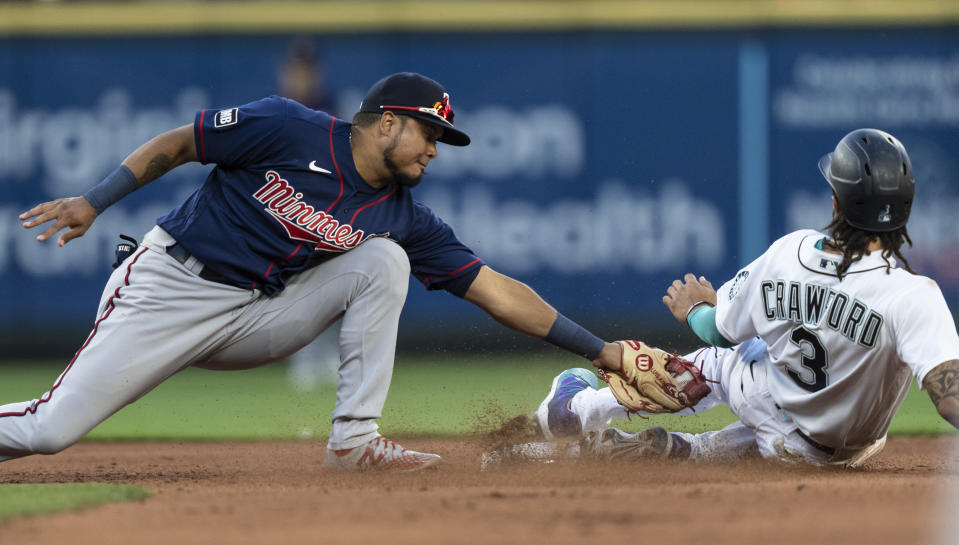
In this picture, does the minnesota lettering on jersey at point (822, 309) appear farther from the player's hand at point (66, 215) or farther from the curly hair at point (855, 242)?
the player's hand at point (66, 215)

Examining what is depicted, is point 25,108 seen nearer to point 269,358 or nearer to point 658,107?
point 658,107

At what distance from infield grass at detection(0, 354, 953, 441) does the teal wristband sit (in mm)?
1796

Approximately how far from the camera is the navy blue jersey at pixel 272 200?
14.2 ft

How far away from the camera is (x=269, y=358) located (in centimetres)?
454

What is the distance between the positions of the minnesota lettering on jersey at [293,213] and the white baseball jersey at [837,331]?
4.96 ft

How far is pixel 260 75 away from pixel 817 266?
7.38 metres

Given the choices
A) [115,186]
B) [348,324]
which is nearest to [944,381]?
[348,324]

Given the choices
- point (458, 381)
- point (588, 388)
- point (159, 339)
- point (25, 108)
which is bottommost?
A: point (458, 381)

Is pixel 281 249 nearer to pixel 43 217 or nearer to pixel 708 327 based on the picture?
pixel 43 217

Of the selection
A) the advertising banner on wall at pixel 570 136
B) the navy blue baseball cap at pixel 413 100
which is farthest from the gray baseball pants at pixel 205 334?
the advertising banner on wall at pixel 570 136

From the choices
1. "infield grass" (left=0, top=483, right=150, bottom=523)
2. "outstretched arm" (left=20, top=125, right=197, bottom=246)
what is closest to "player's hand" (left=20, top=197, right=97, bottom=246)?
"outstretched arm" (left=20, top=125, right=197, bottom=246)

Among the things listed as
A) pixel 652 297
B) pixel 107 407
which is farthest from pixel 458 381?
pixel 107 407

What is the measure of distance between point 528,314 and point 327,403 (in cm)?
311

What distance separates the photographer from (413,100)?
436cm
